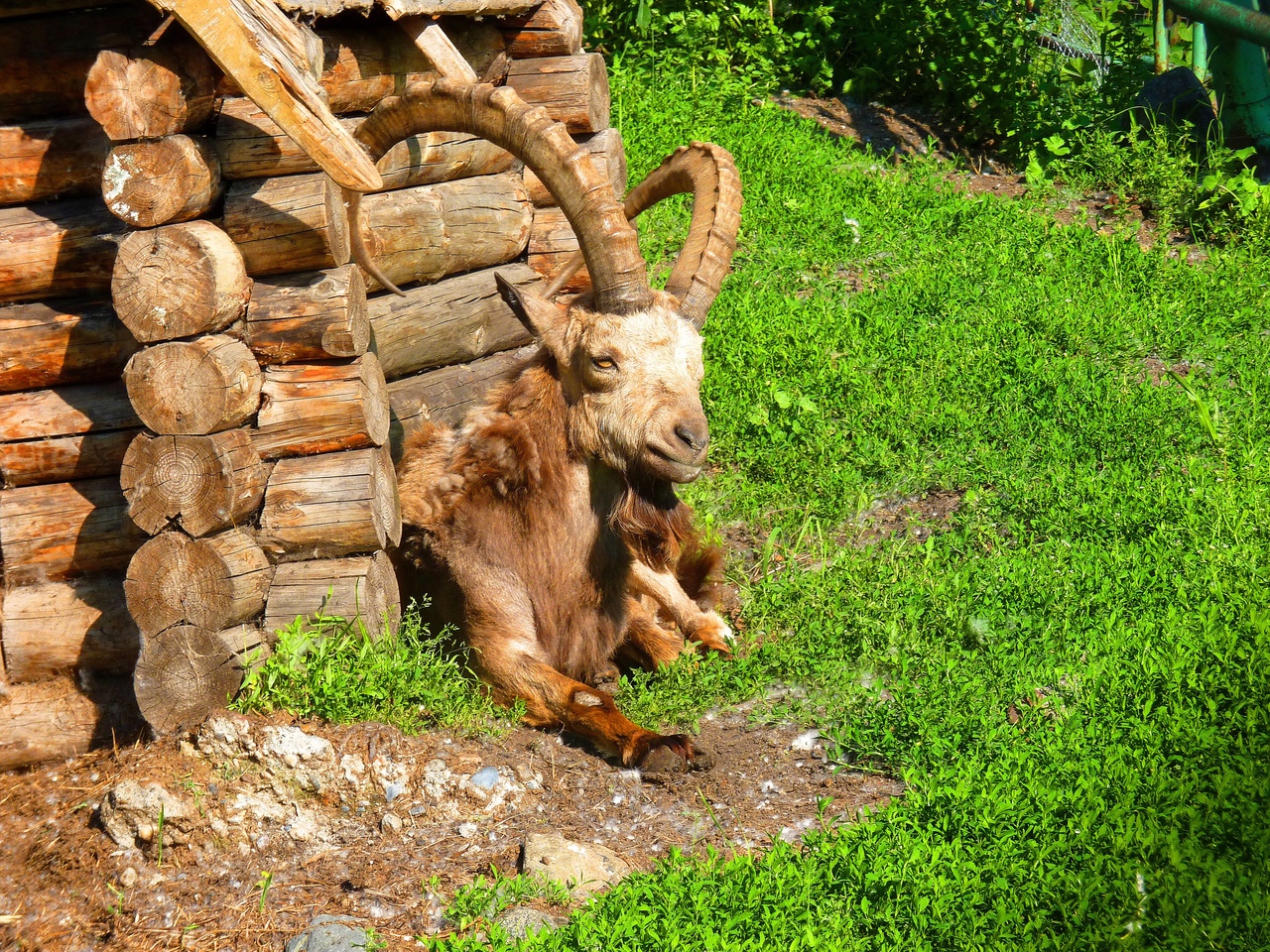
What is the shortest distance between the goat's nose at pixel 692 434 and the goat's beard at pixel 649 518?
1.09 feet

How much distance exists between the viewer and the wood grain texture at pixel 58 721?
536 cm

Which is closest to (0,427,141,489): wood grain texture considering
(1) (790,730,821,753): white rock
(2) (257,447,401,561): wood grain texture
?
(2) (257,447,401,561): wood grain texture

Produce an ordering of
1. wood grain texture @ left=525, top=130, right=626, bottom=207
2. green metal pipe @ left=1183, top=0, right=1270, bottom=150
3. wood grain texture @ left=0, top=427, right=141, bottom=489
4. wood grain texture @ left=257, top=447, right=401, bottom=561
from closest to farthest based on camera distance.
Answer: wood grain texture @ left=257, top=447, right=401, bottom=561 < wood grain texture @ left=0, top=427, right=141, bottom=489 < wood grain texture @ left=525, top=130, right=626, bottom=207 < green metal pipe @ left=1183, top=0, right=1270, bottom=150

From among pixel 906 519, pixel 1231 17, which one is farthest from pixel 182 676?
pixel 1231 17

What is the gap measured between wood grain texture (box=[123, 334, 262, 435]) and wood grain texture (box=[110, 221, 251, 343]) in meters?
0.07

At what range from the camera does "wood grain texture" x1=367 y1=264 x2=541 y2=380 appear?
257 inches

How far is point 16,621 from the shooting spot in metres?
5.41

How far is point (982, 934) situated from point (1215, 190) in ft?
24.2

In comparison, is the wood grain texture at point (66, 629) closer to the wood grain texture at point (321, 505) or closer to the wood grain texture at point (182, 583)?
the wood grain texture at point (182, 583)

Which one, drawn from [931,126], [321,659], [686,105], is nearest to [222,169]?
[321,659]

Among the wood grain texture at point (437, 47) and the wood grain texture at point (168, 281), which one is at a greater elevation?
the wood grain texture at point (437, 47)

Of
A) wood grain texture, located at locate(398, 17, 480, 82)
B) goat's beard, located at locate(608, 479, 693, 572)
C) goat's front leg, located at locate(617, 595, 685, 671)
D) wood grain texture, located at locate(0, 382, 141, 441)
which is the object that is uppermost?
wood grain texture, located at locate(398, 17, 480, 82)

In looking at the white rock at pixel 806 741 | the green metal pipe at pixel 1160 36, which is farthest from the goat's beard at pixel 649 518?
the green metal pipe at pixel 1160 36

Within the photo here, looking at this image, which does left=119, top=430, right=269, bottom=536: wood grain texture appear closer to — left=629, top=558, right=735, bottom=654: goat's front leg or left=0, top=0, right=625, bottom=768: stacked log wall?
left=0, top=0, right=625, bottom=768: stacked log wall
